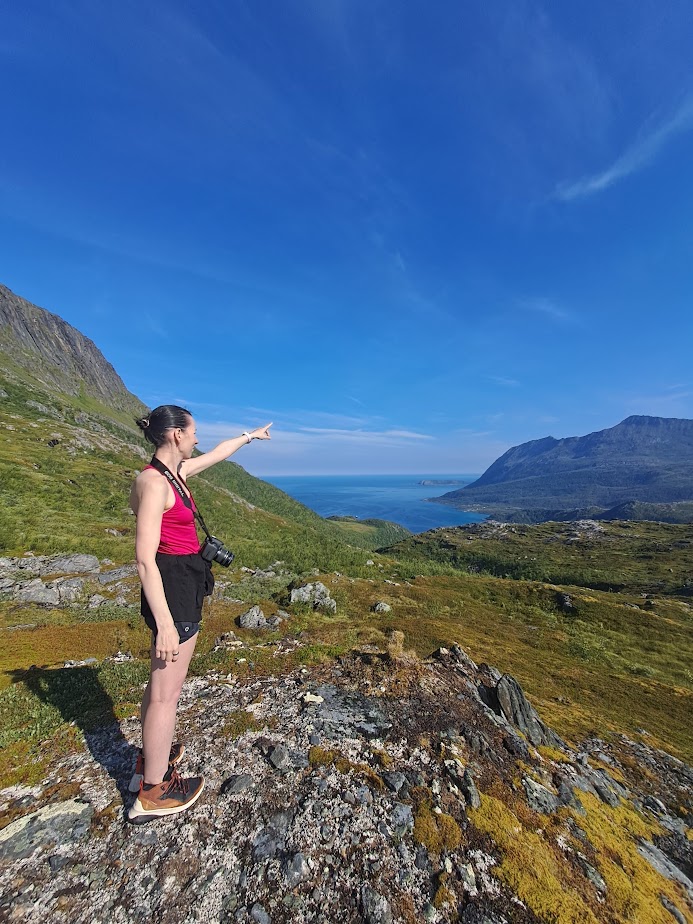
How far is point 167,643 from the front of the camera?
13.8 ft

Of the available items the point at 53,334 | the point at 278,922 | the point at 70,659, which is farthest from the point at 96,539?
the point at 53,334

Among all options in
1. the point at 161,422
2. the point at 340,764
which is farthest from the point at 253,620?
the point at 161,422

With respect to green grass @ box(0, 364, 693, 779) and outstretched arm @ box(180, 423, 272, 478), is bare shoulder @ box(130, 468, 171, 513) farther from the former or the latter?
green grass @ box(0, 364, 693, 779)

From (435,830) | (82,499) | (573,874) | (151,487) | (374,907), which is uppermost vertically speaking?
(151,487)

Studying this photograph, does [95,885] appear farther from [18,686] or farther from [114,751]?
[18,686]

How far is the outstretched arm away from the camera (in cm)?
578

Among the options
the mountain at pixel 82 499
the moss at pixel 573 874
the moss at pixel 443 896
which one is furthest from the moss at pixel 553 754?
the mountain at pixel 82 499

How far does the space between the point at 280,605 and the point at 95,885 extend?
14723 mm

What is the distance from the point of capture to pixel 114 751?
627 centimetres

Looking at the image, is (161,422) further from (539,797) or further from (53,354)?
(53,354)

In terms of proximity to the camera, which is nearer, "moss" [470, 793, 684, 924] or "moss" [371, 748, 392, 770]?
"moss" [470, 793, 684, 924]

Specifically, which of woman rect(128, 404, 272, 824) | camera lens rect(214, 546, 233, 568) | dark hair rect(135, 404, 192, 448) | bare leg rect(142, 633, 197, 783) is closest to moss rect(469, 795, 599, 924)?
woman rect(128, 404, 272, 824)

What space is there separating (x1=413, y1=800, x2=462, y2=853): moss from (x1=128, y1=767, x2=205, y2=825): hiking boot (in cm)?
328

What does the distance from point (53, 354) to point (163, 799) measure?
643 feet
